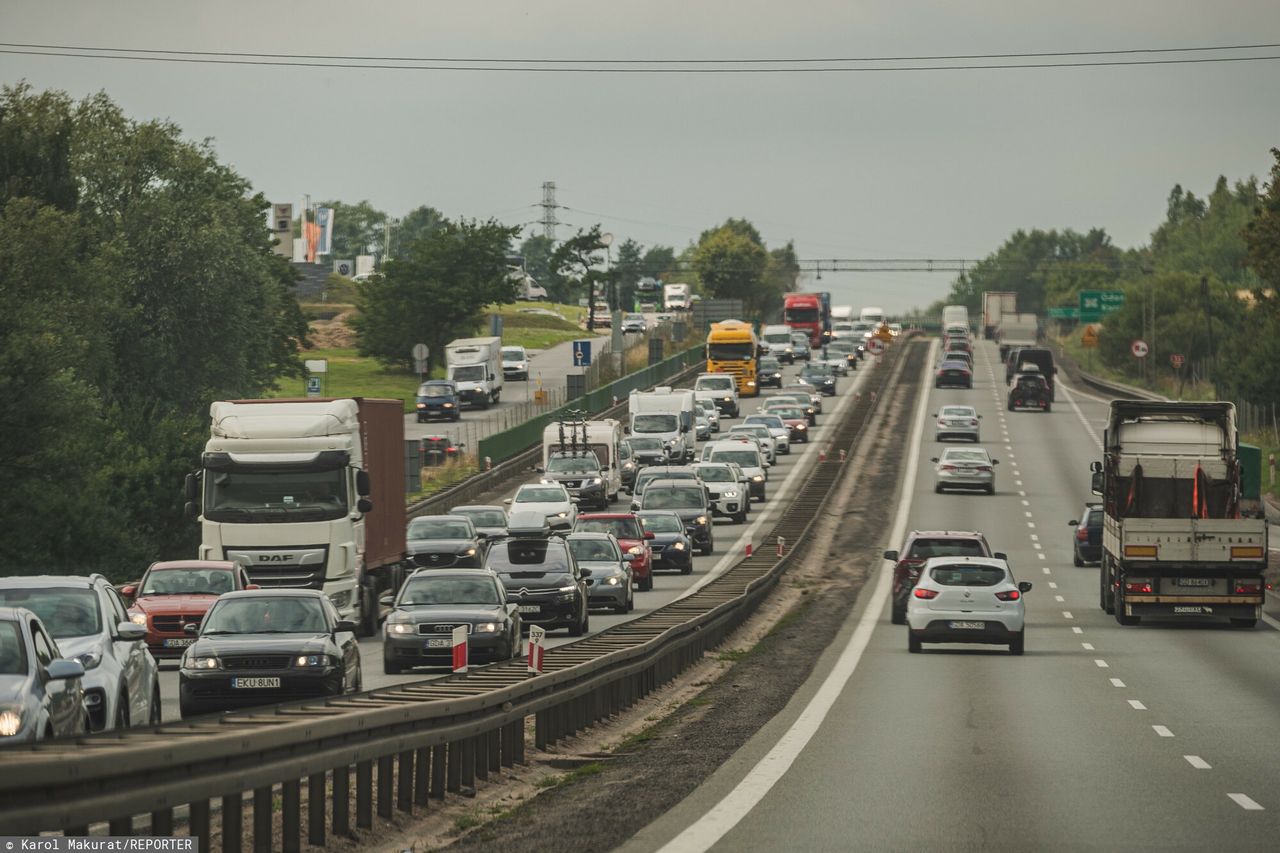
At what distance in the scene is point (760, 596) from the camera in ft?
132

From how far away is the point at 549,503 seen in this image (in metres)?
52.2

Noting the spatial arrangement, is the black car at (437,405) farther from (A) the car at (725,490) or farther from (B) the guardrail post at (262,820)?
(B) the guardrail post at (262,820)

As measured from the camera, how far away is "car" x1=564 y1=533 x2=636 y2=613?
37.7 m

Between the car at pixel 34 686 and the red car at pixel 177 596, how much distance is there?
1324cm

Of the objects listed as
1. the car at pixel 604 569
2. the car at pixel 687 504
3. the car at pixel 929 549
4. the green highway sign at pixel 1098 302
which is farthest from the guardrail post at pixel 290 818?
the green highway sign at pixel 1098 302

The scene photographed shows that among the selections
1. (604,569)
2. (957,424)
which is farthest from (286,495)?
(957,424)

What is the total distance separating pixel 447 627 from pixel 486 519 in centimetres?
2222

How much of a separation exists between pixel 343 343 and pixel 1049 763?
426 ft

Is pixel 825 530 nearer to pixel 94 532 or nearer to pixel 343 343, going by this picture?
pixel 94 532

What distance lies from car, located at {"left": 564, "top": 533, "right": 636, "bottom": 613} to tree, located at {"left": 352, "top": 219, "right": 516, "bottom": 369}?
8661cm

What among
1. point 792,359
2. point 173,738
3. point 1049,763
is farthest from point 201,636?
point 792,359

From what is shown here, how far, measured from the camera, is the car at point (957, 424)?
83.4 m

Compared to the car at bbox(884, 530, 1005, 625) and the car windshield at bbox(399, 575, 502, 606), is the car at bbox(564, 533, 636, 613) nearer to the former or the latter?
the car at bbox(884, 530, 1005, 625)

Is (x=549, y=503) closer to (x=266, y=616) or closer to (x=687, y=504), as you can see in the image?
(x=687, y=504)
